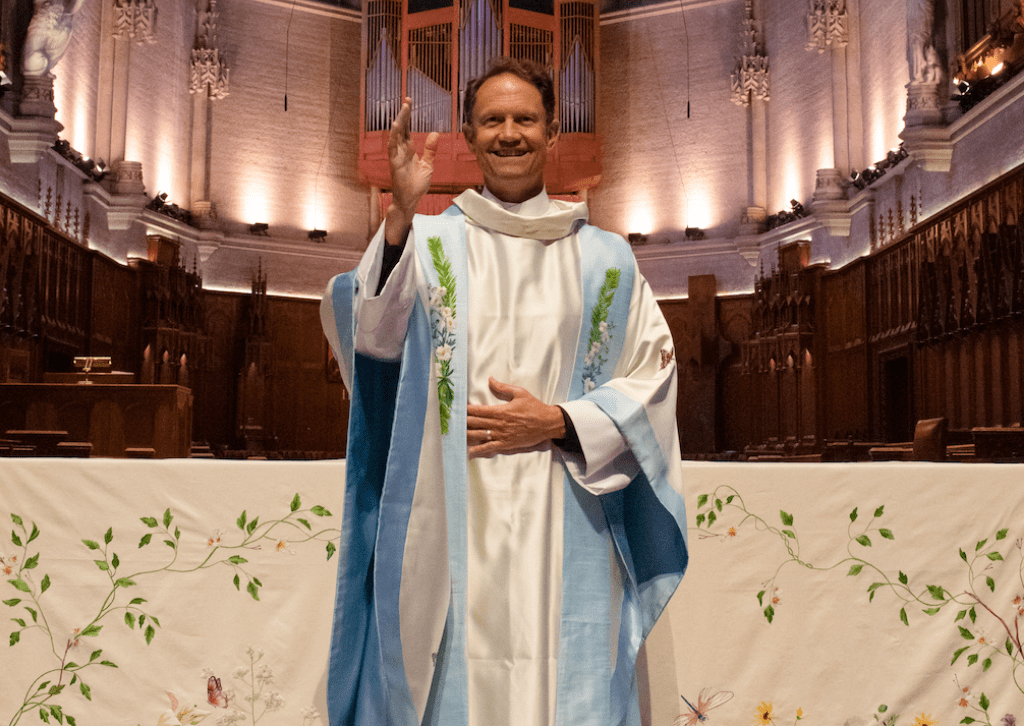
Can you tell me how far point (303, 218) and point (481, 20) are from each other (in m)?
3.84

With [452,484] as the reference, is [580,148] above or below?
above

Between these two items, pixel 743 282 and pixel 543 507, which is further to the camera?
pixel 743 282

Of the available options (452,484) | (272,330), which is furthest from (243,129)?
(452,484)

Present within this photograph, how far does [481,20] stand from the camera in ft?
46.2

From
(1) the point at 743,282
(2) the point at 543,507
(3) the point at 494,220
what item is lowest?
(2) the point at 543,507

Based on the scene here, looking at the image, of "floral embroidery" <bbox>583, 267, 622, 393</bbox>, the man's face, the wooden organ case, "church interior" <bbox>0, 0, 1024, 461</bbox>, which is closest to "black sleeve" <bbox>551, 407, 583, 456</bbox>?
"floral embroidery" <bbox>583, 267, 622, 393</bbox>

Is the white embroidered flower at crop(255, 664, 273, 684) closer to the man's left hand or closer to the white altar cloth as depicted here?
the white altar cloth

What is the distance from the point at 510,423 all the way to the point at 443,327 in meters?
0.27

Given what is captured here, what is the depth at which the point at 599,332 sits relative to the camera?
7.13 feet

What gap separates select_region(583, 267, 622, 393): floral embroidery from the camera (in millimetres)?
2145

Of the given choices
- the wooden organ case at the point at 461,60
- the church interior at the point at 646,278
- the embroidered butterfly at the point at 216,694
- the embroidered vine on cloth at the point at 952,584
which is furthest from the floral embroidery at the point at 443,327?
the wooden organ case at the point at 461,60

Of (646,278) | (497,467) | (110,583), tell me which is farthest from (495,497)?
(646,278)

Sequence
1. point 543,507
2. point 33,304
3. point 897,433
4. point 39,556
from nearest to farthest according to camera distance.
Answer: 1. point 543,507
2. point 39,556
3. point 33,304
4. point 897,433

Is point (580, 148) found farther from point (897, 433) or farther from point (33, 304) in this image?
point (33, 304)
